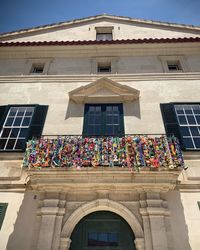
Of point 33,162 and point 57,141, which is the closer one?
point 33,162

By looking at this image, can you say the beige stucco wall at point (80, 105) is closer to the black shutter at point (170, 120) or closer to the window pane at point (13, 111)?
the black shutter at point (170, 120)

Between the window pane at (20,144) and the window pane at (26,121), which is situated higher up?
the window pane at (26,121)

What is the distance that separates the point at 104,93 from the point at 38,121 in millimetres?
3171

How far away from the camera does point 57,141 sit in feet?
24.3

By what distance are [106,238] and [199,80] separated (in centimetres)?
820

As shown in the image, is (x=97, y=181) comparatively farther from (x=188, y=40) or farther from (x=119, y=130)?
(x=188, y=40)

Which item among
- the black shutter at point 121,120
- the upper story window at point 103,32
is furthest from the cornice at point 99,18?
the black shutter at point 121,120

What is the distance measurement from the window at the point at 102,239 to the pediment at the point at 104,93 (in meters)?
5.51

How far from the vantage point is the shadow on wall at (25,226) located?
6094mm

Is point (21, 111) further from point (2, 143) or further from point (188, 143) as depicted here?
point (188, 143)

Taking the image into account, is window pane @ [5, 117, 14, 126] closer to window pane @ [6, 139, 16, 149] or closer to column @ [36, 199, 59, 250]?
window pane @ [6, 139, 16, 149]

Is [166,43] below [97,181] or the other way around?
the other way around

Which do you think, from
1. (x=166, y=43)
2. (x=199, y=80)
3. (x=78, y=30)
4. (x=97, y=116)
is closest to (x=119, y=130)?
(x=97, y=116)

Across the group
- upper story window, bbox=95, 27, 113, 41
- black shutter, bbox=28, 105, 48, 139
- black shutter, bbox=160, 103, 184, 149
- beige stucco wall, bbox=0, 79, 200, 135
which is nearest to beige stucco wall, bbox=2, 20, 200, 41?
upper story window, bbox=95, 27, 113, 41
